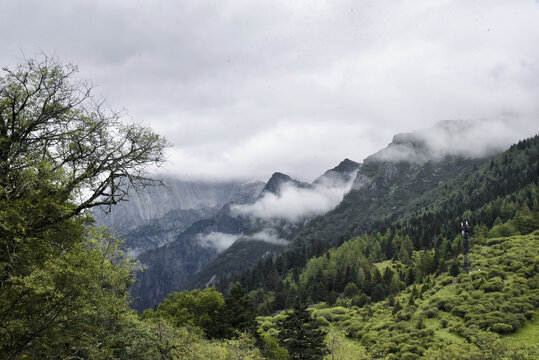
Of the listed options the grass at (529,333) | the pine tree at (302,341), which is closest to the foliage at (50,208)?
the pine tree at (302,341)

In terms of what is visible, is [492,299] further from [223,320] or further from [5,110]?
[5,110]

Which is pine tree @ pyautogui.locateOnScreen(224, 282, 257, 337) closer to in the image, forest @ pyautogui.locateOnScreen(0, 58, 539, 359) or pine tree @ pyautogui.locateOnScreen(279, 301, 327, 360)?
forest @ pyautogui.locateOnScreen(0, 58, 539, 359)

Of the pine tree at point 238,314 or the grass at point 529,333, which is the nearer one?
the grass at point 529,333

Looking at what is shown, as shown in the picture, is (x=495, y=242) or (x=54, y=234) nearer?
(x=54, y=234)

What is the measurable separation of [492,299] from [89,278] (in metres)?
79.1

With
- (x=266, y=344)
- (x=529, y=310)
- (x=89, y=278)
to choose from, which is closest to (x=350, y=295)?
(x=529, y=310)

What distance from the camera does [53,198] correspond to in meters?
14.8

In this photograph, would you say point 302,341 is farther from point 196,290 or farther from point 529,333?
point 529,333

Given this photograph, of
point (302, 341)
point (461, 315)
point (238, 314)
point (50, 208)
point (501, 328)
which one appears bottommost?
point (461, 315)

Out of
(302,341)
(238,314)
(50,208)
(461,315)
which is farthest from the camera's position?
(461,315)

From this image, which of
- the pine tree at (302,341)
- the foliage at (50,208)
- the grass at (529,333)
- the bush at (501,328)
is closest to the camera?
the foliage at (50,208)

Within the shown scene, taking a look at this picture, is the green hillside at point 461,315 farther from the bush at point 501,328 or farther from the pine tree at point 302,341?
the pine tree at point 302,341

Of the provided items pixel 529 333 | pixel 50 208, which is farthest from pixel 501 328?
pixel 50 208

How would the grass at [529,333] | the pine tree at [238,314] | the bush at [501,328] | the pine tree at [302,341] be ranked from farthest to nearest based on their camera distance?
the bush at [501,328]
the pine tree at [238,314]
the pine tree at [302,341]
the grass at [529,333]
